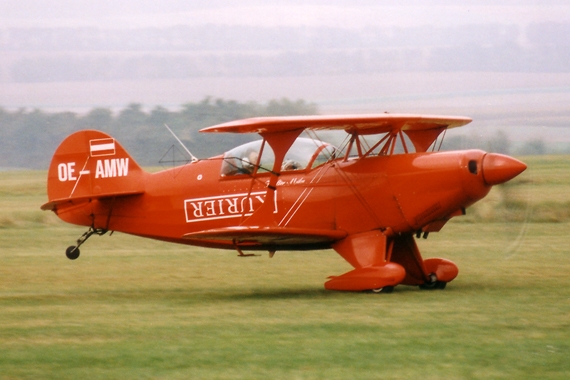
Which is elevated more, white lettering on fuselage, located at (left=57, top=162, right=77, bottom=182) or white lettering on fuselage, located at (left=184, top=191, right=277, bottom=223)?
white lettering on fuselage, located at (left=57, top=162, right=77, bottom=182)

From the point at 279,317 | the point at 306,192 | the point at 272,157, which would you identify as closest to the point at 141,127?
the point at 272,157

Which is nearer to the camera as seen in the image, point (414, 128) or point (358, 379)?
point (358, 379)

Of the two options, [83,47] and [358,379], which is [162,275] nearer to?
[358,379]

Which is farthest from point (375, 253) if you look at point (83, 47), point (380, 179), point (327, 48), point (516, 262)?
point (83, 47)

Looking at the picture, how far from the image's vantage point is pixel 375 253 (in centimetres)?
1178

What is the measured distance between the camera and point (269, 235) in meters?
11.6

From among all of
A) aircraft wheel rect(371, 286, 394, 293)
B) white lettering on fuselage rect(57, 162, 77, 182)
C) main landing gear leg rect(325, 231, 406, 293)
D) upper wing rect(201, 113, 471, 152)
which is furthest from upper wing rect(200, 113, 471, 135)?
white lettering on fuselage rect(57, 162, 77, 182)

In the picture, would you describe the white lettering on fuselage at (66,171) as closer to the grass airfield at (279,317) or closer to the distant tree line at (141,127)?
the grass airfield at (279,317)

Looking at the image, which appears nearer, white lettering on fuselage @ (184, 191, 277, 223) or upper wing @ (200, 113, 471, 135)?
upper wing @ (200, 113, 471, 135)

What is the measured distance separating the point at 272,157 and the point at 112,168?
2.65 metres

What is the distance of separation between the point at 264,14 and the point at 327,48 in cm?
804

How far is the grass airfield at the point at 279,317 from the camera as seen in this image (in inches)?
289

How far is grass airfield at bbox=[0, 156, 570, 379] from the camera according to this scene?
7340 millimetres

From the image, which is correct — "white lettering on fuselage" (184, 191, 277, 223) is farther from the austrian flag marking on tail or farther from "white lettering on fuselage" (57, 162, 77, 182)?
"white lettering on fuselage" (57, 162, 77, 182)
